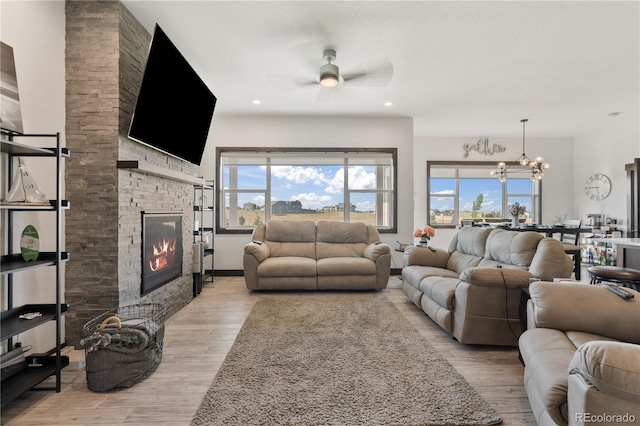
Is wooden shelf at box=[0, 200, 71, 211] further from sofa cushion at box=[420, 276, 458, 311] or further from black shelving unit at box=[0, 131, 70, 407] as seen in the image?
sofa cushion at box=[420, 276, 458, 311]

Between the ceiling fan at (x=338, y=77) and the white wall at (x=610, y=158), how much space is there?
4.70 metres

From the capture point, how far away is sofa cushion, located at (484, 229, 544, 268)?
8.75 feet

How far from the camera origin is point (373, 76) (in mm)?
3766

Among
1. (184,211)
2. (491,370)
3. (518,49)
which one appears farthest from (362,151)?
(491,370)

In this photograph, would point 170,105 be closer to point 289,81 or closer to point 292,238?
point 289,81

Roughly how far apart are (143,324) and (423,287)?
252 cm

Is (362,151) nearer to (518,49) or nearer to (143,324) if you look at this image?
(518,49)

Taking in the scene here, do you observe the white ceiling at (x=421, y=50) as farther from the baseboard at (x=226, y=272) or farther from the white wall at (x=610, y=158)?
the baseboard at (x=226, y=272)

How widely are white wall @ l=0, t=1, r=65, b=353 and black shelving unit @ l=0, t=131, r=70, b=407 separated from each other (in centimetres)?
16

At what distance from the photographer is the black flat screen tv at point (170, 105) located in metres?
2.41

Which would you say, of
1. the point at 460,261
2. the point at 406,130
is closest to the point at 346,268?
the point at 460,261

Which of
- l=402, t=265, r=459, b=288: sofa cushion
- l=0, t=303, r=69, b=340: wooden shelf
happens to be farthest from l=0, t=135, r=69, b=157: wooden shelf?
l=402, t=265, r=459, b=288: sofa cushion

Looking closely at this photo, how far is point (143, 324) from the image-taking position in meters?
2.11

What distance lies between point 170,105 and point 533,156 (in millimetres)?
7715
